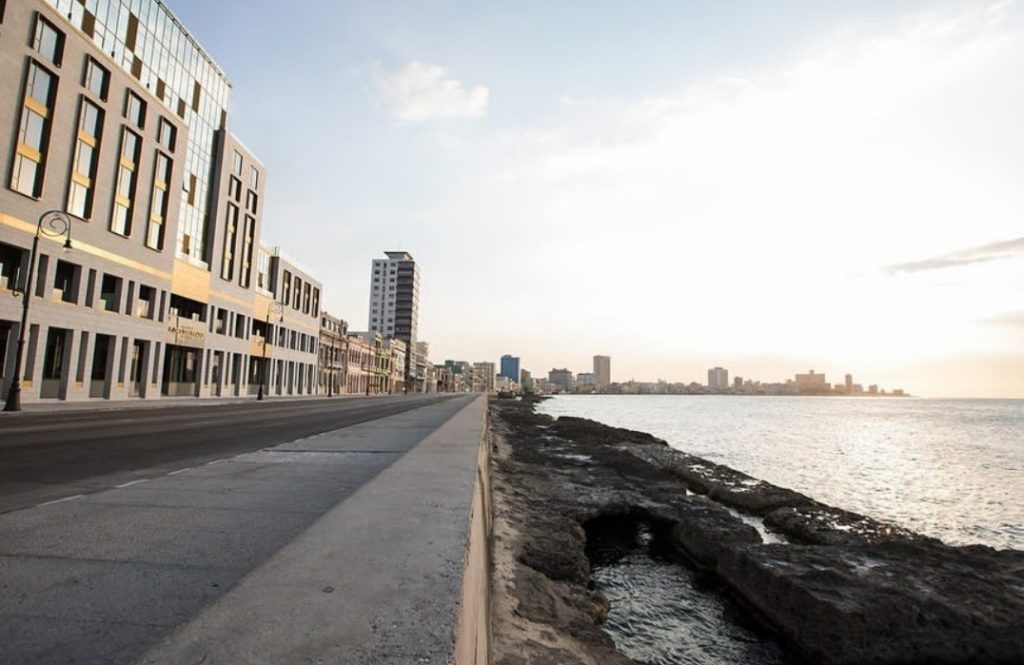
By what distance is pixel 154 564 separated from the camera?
11.1 feet

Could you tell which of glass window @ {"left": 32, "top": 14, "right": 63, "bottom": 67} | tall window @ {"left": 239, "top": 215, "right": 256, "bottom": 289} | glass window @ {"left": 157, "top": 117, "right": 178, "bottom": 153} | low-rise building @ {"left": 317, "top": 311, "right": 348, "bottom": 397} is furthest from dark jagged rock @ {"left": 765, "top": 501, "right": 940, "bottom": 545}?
low-rise building @ {"left": 317, "top": 311, "right": 348, "bottom": 397}

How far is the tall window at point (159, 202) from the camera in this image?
127ft

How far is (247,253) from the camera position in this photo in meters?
56.3

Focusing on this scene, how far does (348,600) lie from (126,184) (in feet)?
142

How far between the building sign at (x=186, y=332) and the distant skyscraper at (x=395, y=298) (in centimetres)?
11630

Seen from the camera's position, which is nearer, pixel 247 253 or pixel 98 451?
pixel 98 451

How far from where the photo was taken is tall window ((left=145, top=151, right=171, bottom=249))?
1527 inches

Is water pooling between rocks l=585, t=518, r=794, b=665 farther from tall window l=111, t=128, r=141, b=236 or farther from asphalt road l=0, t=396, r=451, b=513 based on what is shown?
tall window l=111, t=128, r=141, b=236

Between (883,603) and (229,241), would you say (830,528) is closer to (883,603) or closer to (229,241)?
(883,603)

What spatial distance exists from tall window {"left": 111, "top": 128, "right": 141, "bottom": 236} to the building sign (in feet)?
31.2

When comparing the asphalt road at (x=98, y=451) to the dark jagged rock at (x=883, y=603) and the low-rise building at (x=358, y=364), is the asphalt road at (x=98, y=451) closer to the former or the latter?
the dark jagged rock at (x=883, y=603)

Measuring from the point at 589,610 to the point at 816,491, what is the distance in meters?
19.0

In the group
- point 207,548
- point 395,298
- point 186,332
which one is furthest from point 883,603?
point 395,298

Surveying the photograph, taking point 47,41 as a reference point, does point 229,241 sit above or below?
below
